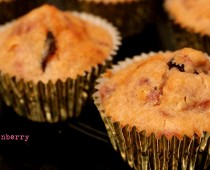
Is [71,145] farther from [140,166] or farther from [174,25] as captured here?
[174,25]

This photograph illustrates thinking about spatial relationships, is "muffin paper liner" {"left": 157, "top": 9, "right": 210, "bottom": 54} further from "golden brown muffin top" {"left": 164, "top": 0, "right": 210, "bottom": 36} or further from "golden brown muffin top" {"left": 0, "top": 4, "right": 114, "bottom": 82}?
"golden brown muffin top" {"left": 0, "top": 4, "right": 114, "bottom": 82}

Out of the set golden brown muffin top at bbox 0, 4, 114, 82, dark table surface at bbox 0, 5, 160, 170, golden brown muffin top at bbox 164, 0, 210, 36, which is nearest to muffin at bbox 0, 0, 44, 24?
golden brown muffin top at bbox 0, 4, 114, 82

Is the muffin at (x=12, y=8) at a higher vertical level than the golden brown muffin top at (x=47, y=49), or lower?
lower

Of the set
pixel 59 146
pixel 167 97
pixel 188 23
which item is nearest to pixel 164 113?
pixel 167 97

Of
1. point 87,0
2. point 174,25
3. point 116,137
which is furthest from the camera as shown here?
point 87,0

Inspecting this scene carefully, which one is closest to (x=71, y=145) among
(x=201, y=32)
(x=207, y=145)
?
(x=207, y=145)

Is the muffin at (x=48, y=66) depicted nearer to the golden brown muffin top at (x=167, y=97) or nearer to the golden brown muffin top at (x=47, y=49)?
the golden brown muffin top at (x=47, y=49)

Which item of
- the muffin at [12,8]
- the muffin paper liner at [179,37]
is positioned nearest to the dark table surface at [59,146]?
the muffin paper liner at [179,37]
